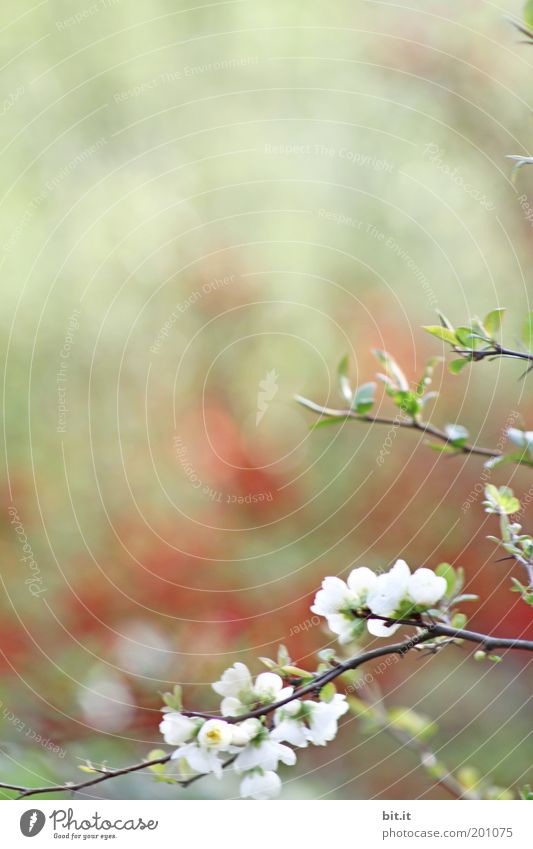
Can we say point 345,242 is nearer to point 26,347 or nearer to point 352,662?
point 26,347

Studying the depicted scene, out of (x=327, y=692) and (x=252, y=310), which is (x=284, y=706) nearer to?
(x=327, y=692)

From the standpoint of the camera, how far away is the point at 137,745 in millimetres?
763

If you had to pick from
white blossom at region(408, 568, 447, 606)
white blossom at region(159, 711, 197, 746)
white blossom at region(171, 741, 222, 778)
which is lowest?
white blossom at region(171, 741, 222, 778)

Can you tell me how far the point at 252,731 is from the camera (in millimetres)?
330
